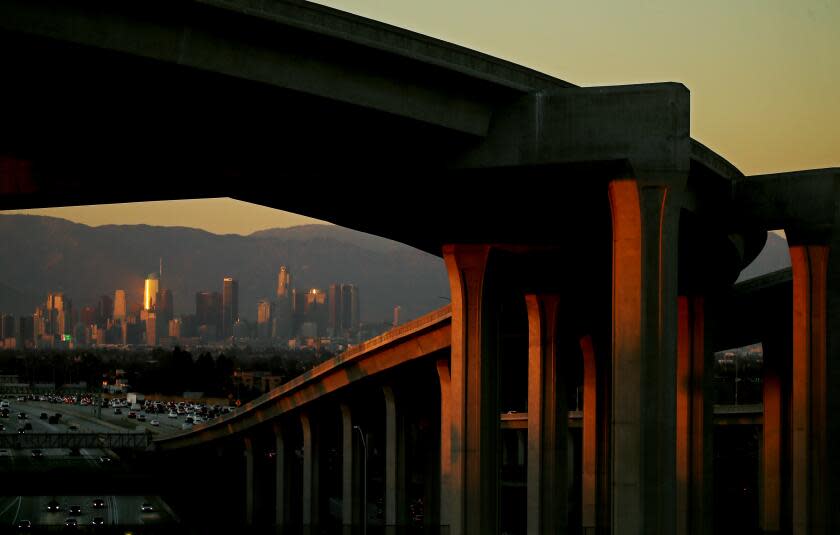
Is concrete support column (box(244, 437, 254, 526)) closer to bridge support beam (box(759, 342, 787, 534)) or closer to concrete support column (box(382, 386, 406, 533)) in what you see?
concrete support column (box(382, 386, 406, 533))

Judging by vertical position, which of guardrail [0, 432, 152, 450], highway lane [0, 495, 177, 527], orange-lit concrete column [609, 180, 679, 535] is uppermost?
orange-lit concrete column [609, 180, 679, 535]

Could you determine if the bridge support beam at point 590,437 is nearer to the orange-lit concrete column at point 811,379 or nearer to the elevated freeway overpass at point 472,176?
the elevated freeway overpass at point 472,176

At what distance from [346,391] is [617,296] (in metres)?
55.2

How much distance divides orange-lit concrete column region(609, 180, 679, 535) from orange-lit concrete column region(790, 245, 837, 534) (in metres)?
13.6

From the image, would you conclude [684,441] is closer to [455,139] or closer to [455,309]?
[455,309]

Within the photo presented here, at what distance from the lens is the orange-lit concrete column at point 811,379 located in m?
42.3

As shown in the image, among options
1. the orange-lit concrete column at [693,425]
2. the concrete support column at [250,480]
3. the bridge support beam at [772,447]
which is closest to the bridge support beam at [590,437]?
the bridge support beam at [772,447]

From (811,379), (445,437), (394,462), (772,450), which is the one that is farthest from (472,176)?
(394,462)

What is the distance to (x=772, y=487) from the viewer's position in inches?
2891

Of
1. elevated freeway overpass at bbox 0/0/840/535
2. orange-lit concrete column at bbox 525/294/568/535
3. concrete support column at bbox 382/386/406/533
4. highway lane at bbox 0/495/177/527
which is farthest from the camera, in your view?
highway lane at bbox 0/495/177/527

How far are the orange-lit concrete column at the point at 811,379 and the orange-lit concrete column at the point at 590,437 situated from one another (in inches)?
1297

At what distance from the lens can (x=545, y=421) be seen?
2351 inches

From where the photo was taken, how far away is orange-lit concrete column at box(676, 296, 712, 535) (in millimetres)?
51812

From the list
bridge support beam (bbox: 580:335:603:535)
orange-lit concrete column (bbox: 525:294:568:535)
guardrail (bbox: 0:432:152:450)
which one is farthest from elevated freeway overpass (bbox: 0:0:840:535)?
guardrail (bbox: 0:432:152:450)
